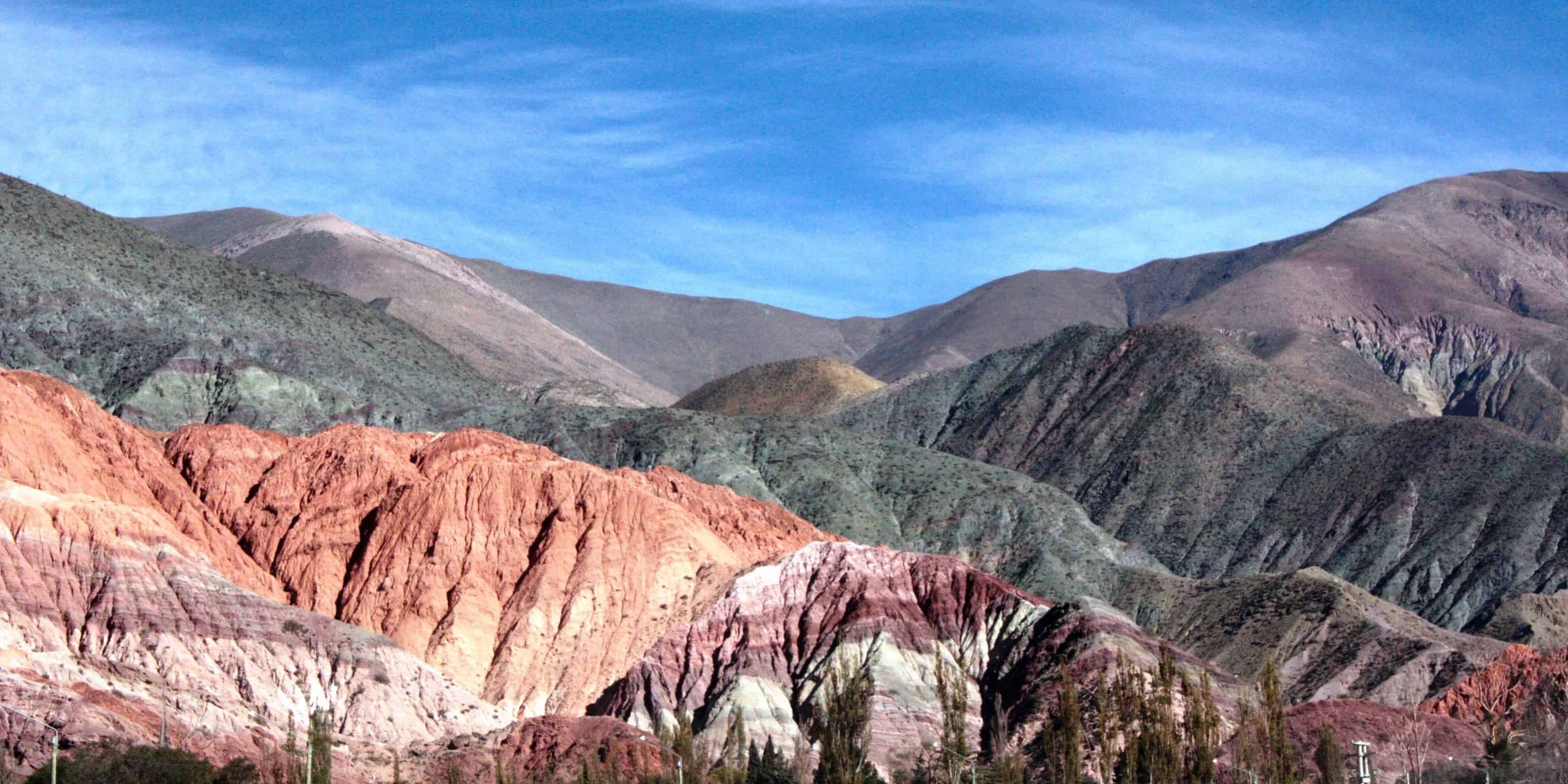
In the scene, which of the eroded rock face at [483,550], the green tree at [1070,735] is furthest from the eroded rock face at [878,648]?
the green tree at [1070,735]

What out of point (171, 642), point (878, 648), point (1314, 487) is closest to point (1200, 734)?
point (878, 648)

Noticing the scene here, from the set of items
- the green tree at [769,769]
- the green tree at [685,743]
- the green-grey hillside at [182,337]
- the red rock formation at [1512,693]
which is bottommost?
the green tree at [769,769]

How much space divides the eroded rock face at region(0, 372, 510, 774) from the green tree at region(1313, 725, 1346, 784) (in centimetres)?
3182

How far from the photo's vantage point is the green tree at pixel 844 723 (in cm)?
8150

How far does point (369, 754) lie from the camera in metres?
81.1

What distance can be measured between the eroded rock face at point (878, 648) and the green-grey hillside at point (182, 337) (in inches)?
2004

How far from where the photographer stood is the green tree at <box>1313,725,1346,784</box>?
80.9m

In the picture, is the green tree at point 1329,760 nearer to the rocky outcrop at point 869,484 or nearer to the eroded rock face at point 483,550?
the eroded rock face at point 483,550

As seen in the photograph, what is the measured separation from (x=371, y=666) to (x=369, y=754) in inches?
310

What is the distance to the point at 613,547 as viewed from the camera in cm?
10675

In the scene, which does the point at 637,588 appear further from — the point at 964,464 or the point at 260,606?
the point at 964,464

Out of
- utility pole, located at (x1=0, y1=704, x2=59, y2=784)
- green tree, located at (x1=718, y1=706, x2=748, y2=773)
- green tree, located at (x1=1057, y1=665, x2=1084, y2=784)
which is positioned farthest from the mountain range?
green tree, located at (x1=1057, y1=665, x2=1084, y2=784)

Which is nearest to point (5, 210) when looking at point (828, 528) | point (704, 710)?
point (828, 528)

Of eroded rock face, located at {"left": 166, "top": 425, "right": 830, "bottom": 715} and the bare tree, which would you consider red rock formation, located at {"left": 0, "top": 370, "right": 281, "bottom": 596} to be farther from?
the bare tree
